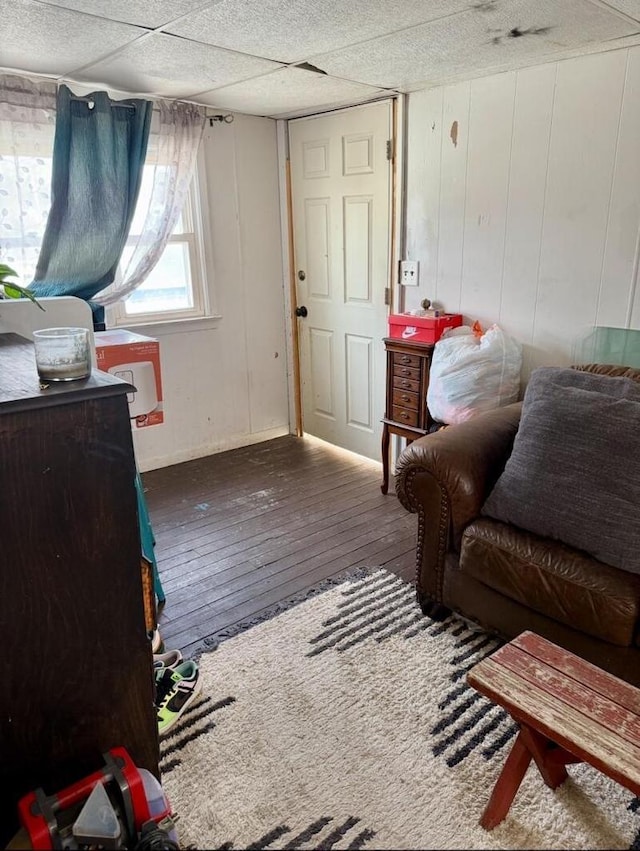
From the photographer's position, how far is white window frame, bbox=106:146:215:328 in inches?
137

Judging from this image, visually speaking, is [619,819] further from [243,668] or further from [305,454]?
[305,454]

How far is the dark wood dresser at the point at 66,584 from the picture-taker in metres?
1.02

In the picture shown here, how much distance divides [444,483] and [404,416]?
44.4 inches

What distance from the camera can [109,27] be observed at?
208 centimetres

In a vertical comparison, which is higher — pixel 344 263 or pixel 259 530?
pixel 344 263

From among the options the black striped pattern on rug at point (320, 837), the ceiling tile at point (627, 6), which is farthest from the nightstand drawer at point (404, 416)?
the black striped pattern on rug at point (320, 837)

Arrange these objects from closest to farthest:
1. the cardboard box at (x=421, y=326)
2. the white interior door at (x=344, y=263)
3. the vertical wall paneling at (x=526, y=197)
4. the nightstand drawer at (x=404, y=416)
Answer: the vertical wall paneling at (x=526, y=197) < the cardboard box at (x=421, y=326) < the nightstand drawer at (x=404, y=416) < the white interior door at (x=344, y=263)

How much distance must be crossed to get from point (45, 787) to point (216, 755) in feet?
1.92

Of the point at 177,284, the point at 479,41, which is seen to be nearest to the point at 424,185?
the point at 479,41

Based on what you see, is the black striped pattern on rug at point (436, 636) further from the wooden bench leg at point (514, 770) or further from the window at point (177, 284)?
the window at point (177, 284)

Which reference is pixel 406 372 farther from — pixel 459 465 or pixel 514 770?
pixel 514 770

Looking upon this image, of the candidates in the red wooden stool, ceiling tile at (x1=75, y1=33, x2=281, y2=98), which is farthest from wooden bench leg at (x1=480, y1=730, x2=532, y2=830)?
ceiling tile at (x1=75, y1=33, x2=281, y2=98)

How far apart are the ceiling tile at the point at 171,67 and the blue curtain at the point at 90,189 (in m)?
0.14

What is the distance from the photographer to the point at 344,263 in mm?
3668
